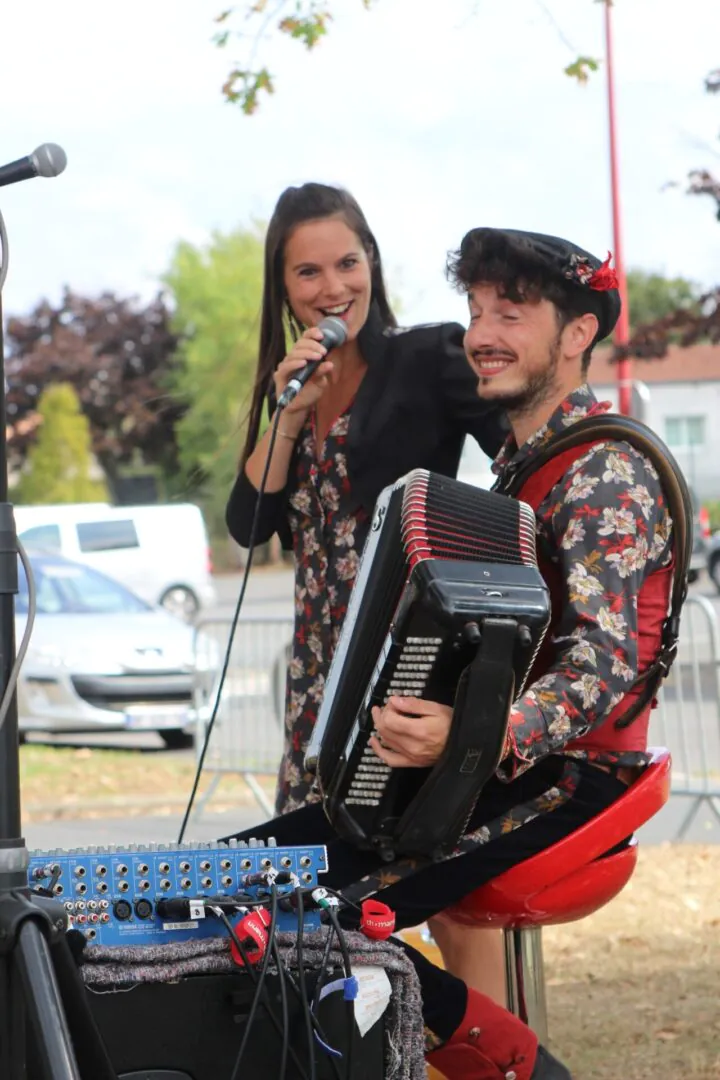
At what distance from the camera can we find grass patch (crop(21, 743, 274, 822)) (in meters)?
10.3

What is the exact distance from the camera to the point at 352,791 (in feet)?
9.55

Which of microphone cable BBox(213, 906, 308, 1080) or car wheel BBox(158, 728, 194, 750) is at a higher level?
microphone cable BBox(213, 906, 308, 1080)

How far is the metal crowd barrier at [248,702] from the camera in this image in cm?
975

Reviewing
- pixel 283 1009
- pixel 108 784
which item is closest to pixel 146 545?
pixel 108 784

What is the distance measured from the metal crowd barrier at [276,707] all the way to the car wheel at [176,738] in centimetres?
265

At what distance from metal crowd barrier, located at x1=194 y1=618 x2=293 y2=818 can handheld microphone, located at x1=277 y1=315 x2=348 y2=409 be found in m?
5.79

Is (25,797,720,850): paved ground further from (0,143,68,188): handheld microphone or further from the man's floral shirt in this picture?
(0,143,68,188): handheld microphone

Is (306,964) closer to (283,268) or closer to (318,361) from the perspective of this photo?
(318,361)

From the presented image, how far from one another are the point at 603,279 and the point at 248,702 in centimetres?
688

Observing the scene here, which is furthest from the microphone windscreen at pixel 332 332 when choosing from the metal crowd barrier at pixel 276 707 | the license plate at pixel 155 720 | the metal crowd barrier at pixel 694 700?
the license plate at pixel 155 720

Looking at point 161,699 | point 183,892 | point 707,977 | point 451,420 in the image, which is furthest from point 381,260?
point 161,699

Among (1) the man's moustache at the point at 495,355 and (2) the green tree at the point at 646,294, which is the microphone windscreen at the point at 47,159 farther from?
(2) the green tree at the point at 646,294

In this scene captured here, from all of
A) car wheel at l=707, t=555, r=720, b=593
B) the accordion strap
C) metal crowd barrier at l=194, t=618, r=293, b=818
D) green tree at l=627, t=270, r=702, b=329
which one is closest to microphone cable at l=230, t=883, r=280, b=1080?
the accordion strap

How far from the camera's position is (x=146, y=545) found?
81.5ft
